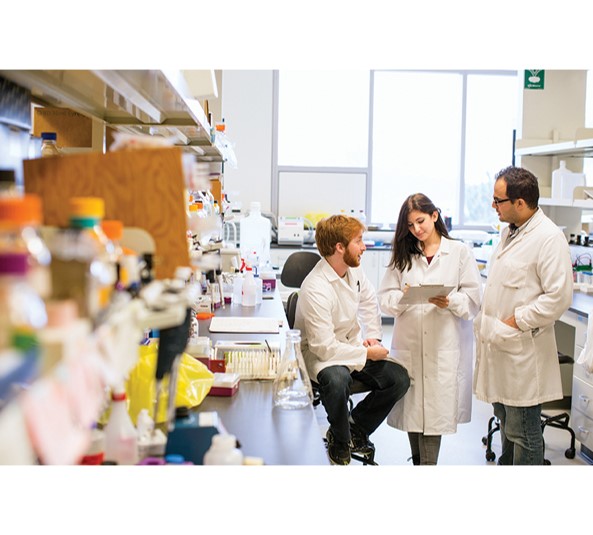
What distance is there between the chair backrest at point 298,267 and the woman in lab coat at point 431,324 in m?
0.83

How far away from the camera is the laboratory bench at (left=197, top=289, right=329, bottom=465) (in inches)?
66.4

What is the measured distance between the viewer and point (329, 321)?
3.04m

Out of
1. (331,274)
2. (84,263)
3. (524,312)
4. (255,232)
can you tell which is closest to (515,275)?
(524,312)

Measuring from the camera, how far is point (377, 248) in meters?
6.97

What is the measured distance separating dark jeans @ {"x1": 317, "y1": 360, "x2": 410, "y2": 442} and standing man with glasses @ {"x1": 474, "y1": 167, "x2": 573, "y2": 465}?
423 mm

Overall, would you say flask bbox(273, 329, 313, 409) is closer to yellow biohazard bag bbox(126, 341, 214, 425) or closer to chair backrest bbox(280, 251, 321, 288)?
yellow biohazard bag bbox(126, 341, 214, 425)

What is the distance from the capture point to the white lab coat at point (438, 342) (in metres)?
3.12

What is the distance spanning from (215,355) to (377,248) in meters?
4.64

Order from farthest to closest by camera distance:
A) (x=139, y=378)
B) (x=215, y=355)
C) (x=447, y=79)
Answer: (x=447, y=79)
(x=215, y=355)
(x=139, y=378)

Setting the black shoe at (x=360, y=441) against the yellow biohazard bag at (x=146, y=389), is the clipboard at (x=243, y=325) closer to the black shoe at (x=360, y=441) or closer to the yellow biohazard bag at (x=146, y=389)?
the black shoe at (x=360, y=441)

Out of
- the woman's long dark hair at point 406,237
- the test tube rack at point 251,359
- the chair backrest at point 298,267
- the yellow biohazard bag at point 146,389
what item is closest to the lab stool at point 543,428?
the woman's long dark hair at point 406,237

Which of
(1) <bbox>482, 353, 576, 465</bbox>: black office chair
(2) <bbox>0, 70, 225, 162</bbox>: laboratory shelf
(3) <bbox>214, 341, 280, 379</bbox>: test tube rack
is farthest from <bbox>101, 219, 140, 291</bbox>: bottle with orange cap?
(1) <bbox>482, 353, 576, 465</bbox>: black office chair
